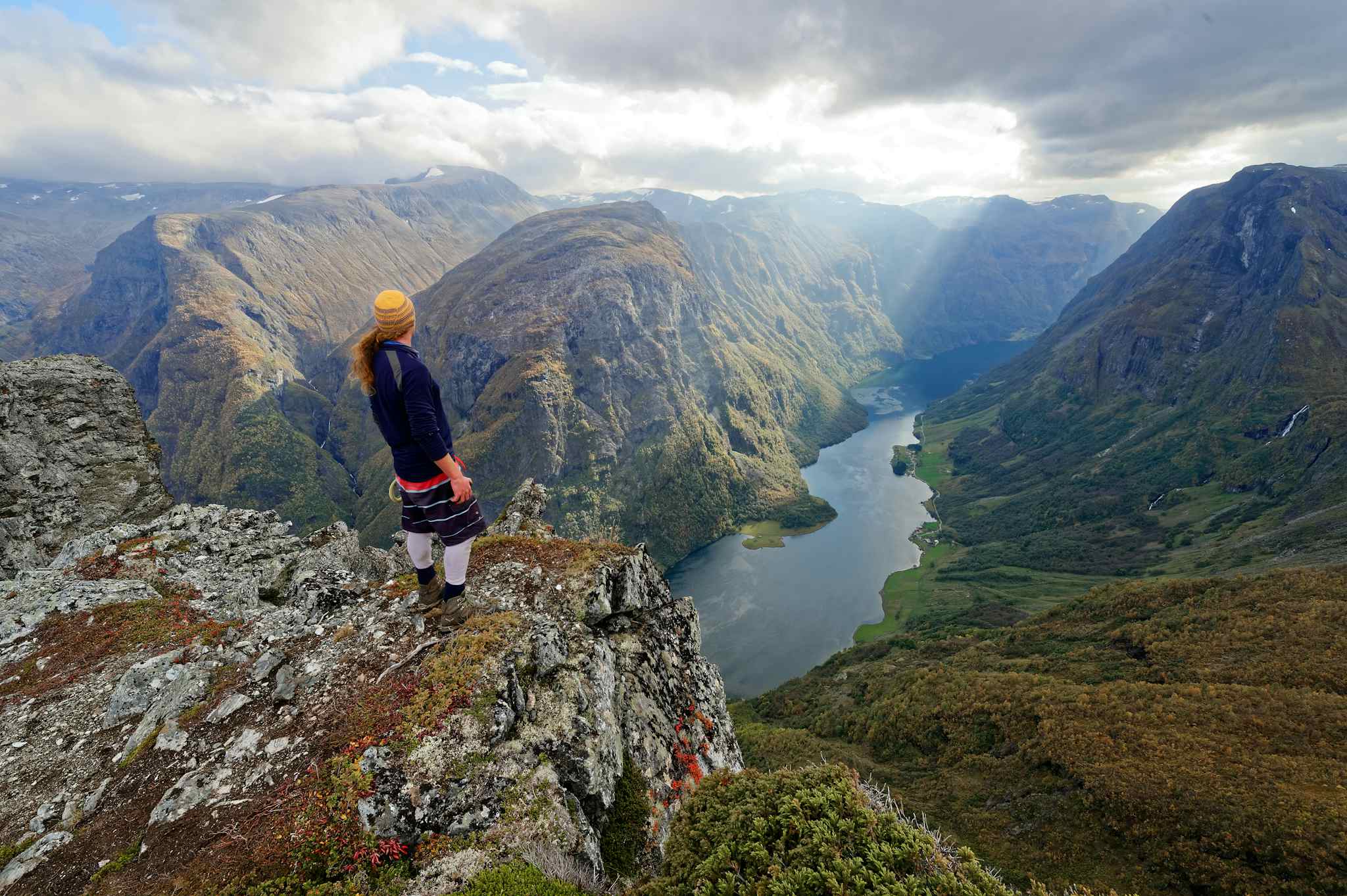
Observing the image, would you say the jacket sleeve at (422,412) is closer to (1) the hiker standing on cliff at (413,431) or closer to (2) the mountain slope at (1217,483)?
(1) the hiker standing on cliff at (413,431)

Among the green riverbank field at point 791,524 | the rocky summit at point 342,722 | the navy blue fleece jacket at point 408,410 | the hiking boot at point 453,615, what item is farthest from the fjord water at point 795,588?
the navy blue fleece jacket at point 408,410

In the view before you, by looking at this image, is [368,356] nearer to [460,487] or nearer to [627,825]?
[460,487]

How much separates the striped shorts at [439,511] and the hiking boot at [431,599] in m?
1.78

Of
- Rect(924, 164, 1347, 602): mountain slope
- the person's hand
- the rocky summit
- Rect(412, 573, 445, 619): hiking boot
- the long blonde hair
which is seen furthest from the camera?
Rect(924, 164, 1347, 602): mountain slope

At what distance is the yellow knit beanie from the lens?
7824 mm

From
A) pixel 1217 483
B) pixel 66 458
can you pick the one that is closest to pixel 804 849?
pixel 66 458

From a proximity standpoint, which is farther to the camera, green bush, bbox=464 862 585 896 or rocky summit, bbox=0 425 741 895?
rocky summit, bbox=0 425 741 895

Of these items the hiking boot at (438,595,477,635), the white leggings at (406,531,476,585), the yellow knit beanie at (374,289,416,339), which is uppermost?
the yellow knit beanie at (374,289,416,339)

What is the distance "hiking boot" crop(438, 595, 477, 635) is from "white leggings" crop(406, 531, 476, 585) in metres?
0.70

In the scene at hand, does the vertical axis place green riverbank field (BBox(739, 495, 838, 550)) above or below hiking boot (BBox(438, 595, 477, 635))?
Result: below

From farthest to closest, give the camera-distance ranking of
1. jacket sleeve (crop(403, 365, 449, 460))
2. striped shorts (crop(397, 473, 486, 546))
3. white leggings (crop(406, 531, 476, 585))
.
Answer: white leggings (crop(406, 531, 476, 585)), striped shorts (crop(397, 473, 486, 546)), jacket sleeve (crop(403, 365, 449, 460))

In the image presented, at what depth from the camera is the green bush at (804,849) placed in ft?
18.2

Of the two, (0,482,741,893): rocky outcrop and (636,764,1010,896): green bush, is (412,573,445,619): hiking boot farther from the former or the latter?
Result: (636,764,1010,896): green bush

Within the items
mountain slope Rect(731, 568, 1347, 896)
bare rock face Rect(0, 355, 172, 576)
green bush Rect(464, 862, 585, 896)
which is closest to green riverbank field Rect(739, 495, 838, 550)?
mountain slope Rect(731, 568, 1347, 896)
